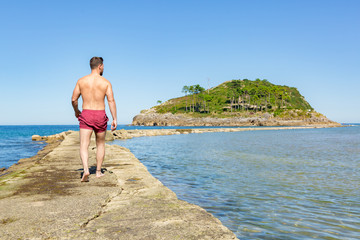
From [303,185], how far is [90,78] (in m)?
6.18

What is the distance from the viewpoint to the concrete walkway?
2717 millimetres

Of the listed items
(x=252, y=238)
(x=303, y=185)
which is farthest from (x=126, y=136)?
(x=252, y=238)

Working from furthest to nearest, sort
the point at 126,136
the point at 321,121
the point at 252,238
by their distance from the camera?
1. the point at 321,121
2. the point at 126,136
3. the point at 252,238

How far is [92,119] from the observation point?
17.3 feet

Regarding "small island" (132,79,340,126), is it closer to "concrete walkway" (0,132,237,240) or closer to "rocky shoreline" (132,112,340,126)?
"rocky shoreline" (132,112,340,126)

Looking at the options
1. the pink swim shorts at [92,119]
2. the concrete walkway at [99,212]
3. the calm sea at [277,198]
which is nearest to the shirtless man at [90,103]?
the pink swim shorts at [92,119]

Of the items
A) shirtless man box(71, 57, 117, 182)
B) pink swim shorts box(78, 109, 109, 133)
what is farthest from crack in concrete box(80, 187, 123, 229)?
pink swim shorts box(78, 109, 109, 133)

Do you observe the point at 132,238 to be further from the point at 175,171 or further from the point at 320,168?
the point at 320,168

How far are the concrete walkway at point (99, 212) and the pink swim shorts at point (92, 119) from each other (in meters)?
1.12

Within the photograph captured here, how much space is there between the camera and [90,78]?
5.28 meters

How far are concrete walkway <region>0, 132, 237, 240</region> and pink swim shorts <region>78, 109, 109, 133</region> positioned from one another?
1.12 m

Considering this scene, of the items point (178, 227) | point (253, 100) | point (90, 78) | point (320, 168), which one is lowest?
point (320, 168)

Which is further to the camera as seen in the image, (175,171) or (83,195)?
(175,171)

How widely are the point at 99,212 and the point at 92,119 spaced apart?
2.30 m
